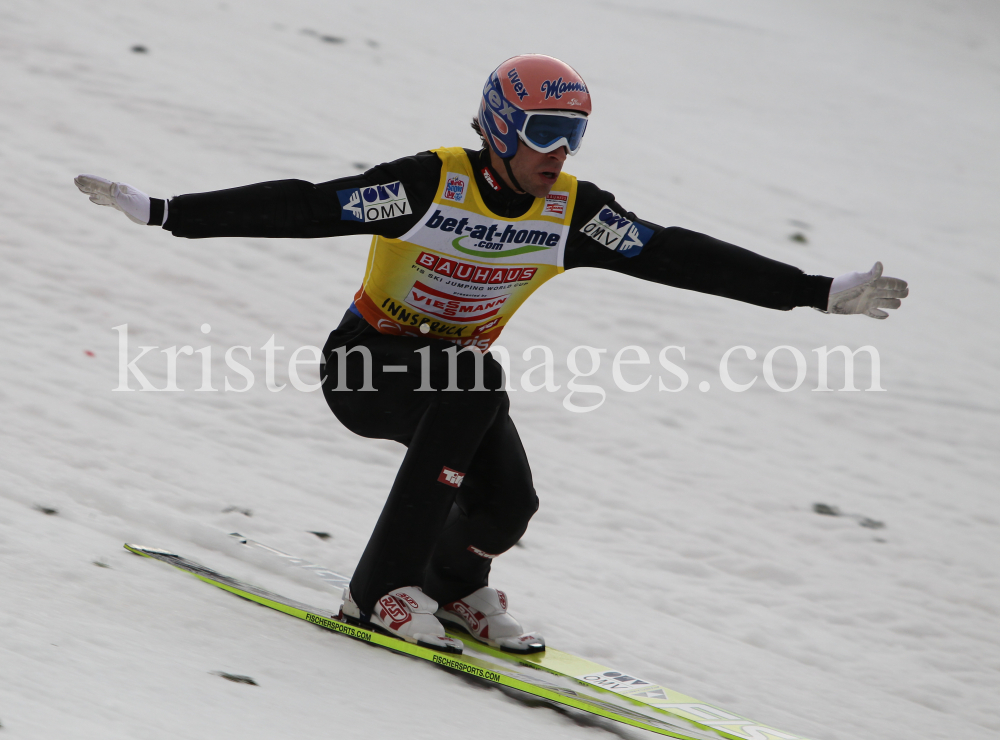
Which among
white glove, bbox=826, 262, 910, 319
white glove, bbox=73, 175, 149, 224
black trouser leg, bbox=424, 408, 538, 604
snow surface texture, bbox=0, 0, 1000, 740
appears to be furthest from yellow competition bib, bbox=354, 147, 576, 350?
snow surface texture, bbox=0, 0, 1000, 740

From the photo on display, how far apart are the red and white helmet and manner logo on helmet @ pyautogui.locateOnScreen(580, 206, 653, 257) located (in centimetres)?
25

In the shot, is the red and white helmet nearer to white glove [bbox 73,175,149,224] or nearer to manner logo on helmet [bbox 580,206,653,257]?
manner logo on helmet [bbox 580,206,653,257]

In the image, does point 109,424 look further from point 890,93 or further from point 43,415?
point 890,93

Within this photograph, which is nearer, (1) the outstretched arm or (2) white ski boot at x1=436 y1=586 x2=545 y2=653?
(1) the outstretched arm

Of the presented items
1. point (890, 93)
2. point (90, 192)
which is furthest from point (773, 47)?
point (90, 192)

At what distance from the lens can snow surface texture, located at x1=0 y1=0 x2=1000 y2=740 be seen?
2.80 metres

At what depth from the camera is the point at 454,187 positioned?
2971mm

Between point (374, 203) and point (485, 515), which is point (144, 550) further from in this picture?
point (374, 203)

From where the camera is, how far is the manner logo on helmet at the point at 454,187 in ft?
9.70

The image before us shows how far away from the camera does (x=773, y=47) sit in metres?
18.4

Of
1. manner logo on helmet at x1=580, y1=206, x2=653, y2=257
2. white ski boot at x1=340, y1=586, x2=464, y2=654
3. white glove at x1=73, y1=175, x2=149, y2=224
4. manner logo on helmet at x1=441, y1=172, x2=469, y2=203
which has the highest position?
manner logo on helmet at x1=580, y1=206, x2=653, y2=257

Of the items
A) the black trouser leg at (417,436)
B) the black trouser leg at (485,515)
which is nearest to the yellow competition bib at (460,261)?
the black trouser leg at (417,436)

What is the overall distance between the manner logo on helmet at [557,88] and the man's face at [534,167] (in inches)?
6.1

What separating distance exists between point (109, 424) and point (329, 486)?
106 cm
